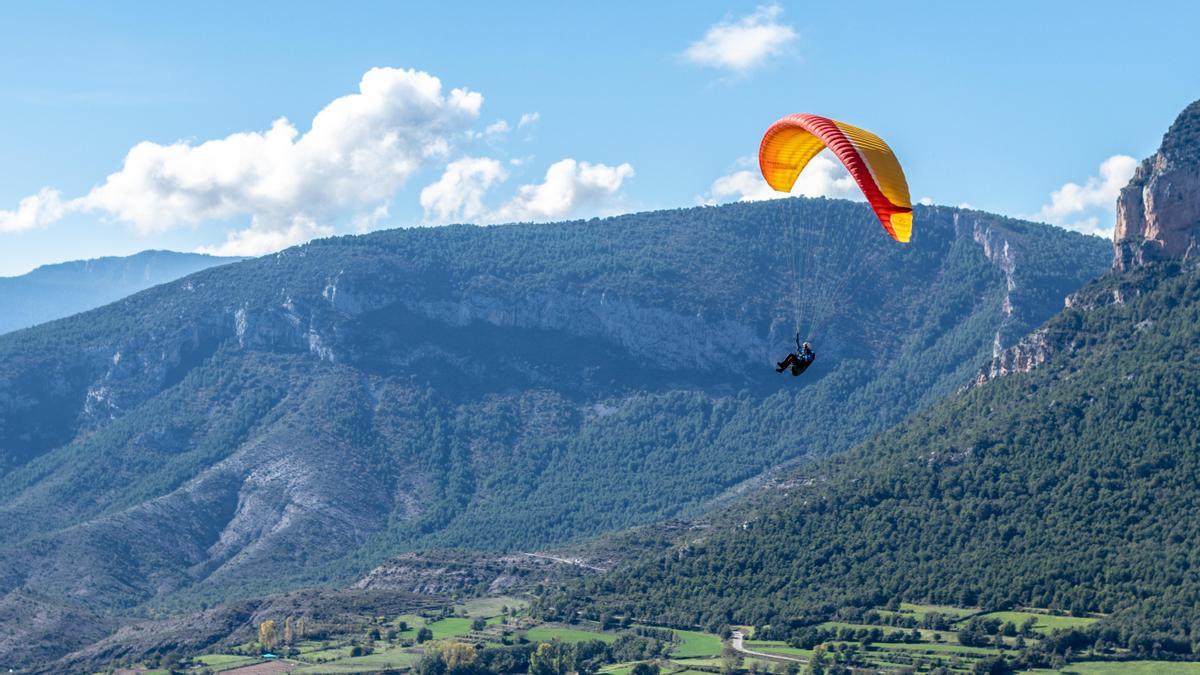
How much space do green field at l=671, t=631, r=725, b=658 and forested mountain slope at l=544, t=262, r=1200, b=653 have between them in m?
4.16

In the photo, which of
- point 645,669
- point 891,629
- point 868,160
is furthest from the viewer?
point 891,629

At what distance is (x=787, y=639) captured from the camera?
165 meters

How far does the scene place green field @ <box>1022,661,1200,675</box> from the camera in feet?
458

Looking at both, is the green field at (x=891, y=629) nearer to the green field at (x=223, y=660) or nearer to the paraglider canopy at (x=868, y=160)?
the green field at (x=223, y=660)

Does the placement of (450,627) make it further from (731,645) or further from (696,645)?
(731,645)

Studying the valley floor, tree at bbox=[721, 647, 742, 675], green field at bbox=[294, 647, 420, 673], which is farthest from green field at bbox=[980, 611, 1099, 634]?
green field at bbox=[294, 647, 420, 673]

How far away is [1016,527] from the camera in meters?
178

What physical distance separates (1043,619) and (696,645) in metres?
29.8

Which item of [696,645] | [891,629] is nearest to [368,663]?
[696,645]

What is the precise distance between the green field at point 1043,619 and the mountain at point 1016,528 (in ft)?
4.89

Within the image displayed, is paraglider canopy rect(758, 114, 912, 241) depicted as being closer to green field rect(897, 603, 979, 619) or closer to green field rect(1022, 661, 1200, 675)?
green field rect(1022, 661, 1200, 675)

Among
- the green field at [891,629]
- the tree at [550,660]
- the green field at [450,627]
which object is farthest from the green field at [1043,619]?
the green field at [450,627]

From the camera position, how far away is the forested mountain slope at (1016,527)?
164625 millimetres

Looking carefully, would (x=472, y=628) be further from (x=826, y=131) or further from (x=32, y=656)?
(x=826, y=131)
